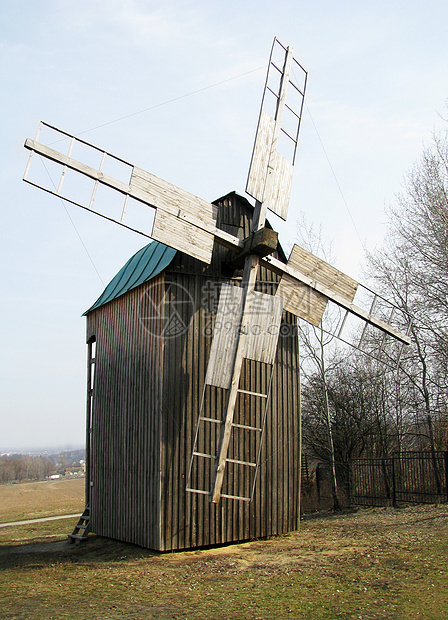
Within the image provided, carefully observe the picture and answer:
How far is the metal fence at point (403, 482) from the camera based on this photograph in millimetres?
15914

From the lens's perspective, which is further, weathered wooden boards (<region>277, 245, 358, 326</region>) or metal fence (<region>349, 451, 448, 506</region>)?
metal fence (<region>349, 451, 448, 506</region>)

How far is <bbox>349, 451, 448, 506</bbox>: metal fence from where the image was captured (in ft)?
52.2

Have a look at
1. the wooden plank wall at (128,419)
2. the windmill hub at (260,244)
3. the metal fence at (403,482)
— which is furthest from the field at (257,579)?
the windmill hub at (260,244)

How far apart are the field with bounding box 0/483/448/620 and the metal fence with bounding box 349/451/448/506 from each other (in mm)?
3429

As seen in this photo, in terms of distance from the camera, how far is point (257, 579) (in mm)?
8070

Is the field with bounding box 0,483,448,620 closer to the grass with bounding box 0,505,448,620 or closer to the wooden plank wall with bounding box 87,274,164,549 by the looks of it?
the grass with bounding box 0,505,448,620

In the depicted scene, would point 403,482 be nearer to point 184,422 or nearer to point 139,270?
point 184,422

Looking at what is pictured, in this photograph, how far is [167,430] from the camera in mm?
10555

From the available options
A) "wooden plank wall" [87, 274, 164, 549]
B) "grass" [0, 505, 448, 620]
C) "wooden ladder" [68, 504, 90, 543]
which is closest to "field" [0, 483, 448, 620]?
"grass" [0, 505, 448, 620]

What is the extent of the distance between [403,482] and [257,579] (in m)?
10.1

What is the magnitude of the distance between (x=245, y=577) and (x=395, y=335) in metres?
6.40

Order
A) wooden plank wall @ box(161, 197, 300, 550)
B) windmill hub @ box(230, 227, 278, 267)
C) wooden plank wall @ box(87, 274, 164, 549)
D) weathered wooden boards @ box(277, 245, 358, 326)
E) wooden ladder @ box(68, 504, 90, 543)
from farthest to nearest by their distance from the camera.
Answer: wooden ladder @ box(68, 504, 90, 543)
weathered wooden boards @ box(277, 245, 358, 326)
wooden plank wall @ box(87, 274, 164, 549)
wooden plank wall @ box(161, 197, 300, 550)
windmill hub @ box(230, 227, 278, 267)

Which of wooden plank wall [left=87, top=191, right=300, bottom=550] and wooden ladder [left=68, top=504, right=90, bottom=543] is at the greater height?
wooden plank wall [left=87, top=191, right=300, bottom=550]

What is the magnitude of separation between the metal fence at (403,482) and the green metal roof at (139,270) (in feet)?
31.0
